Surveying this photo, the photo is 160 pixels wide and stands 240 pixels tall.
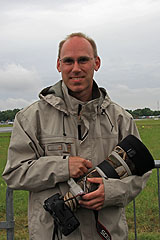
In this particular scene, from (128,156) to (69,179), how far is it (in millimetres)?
472

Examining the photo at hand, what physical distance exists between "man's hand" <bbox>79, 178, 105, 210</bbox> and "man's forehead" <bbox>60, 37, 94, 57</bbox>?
1.04 m

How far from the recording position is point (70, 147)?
7.96 ft

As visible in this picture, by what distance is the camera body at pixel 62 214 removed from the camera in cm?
215

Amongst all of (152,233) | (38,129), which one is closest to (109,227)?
(38,129)

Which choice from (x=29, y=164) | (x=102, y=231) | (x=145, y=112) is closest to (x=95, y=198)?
(x=102, y=231)

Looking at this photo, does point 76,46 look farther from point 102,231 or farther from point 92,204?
point 102,231

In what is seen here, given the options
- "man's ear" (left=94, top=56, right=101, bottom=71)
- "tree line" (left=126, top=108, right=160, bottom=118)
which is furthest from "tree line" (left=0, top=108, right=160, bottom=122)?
"man's ear" (left=94, top=56, right=101, bottom=71)

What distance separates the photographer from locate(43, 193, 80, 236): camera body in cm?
215

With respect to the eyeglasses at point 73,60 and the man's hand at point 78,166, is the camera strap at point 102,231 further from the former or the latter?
the eyeglasses at point 73,60

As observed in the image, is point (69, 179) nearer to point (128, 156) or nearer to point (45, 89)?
point (128, 156)

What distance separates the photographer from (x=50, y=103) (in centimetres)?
242

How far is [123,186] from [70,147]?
1.67 ft

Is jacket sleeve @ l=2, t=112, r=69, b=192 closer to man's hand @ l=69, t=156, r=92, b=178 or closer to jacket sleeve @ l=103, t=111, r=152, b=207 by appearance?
man's hand @ l=69, t=156, r=92, b=178

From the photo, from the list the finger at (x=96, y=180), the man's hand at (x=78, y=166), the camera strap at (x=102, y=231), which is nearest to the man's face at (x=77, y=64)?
the man's hand at (x=78, y=166)
